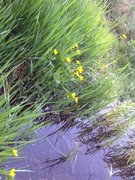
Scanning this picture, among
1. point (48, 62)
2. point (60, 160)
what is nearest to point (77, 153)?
point (60, 160)

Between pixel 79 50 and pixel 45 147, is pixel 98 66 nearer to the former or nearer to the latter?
pixel 79 50

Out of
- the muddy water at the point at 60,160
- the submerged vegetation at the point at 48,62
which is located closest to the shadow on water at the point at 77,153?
the muddy water at the point at 60,160

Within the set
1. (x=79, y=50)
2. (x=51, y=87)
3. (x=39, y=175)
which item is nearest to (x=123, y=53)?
(x=79, y=50)

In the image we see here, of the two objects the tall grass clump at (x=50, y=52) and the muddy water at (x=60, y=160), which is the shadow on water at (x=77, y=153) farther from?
the tall grass clump at (x=50, y=52)

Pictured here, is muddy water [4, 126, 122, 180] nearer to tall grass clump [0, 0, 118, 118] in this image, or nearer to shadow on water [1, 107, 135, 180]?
shadow on water [1, 107, 135, 180]

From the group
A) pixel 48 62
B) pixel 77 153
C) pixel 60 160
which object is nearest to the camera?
pixel 48 62

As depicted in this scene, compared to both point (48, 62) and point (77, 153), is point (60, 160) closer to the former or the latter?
point (77, 153)

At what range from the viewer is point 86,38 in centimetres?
245

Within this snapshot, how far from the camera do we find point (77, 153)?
2348 mm

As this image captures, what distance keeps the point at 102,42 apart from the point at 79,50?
13.1 inches

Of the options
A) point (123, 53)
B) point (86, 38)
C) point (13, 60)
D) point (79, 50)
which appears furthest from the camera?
point (123, 53)

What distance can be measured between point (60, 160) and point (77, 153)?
155mm

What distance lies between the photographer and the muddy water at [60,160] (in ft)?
6.77

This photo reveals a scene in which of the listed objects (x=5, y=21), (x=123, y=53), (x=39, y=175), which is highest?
(x=5, y=21)
